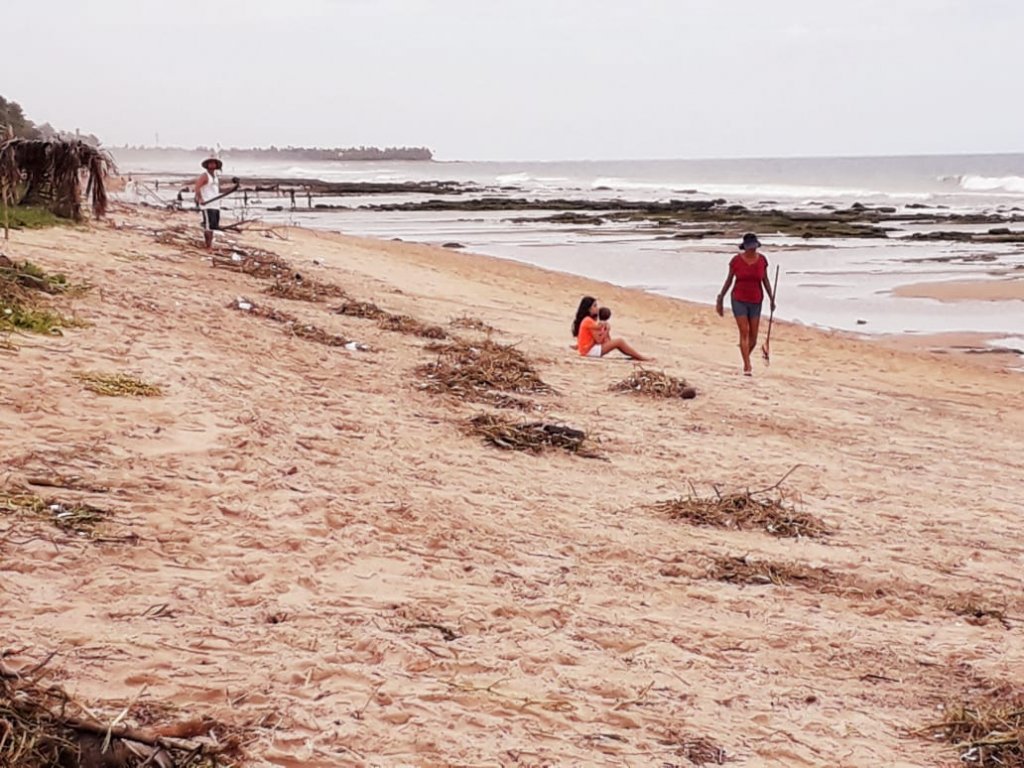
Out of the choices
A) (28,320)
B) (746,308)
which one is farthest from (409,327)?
(28,320)

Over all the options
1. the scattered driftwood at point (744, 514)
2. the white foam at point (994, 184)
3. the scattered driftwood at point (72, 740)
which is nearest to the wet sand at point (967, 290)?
the scattered driftwood at point (744, 514)

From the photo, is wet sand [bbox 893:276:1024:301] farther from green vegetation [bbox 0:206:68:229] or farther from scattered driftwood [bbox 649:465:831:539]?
scattered driftwood [bbox 649:465:831:539]

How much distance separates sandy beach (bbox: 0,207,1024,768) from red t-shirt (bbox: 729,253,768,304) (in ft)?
5.65

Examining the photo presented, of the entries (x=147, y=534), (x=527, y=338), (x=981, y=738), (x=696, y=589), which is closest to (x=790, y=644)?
(x=696, y=589)

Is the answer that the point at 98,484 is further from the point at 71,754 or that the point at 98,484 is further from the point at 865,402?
the point at 865,402

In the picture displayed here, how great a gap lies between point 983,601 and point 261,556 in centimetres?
341

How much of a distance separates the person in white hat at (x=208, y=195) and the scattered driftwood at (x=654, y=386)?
6920 millimetres

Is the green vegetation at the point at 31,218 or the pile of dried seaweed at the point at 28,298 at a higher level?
the green vegetation at the point at 31,218

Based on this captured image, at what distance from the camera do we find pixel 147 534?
4.43 metres

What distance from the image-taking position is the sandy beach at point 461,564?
345 cm

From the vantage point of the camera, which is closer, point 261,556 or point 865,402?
point 261,556

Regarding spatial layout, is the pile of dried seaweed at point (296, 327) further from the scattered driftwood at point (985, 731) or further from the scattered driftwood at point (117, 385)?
the scattered driftwood at point (985, 731)

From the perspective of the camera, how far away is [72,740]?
2.81 m

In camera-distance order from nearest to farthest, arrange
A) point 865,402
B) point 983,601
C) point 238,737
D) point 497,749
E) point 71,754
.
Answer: point 71,754, point 238,737, point 497,749, point 983,601, point 865,402
